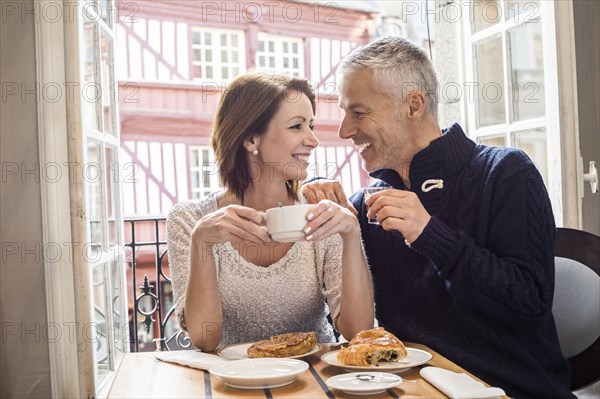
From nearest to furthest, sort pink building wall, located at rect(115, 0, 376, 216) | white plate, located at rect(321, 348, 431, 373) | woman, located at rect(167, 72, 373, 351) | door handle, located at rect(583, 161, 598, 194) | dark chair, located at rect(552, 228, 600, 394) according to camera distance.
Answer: white plate, located at rect(321, 348, 431, 373)
woman, located at rect(167, 72, 373, 351)
dark chair, located at rect(552, 228, 600, 394)
door handle, located at rect(583, 161, 598, 194)
pink building wall, located at rect(115, 0, 376, 216)

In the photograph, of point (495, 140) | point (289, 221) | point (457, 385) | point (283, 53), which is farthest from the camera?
point (283, 53)

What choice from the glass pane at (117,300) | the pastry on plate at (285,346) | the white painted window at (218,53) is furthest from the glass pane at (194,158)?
the pastry on plate at (285,346)

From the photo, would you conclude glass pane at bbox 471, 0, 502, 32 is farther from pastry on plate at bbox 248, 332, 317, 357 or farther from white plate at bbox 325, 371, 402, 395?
white plate at bbox 325, 371, 402, 395

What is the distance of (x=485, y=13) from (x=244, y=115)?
4.38 ft

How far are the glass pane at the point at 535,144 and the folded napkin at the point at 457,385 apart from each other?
4.62 feet

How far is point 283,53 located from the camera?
44.0 ft

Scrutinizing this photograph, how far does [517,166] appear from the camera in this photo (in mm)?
1558

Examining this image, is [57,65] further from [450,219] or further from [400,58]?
[450,219]

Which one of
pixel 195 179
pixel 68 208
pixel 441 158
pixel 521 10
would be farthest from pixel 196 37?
pixel 441 158

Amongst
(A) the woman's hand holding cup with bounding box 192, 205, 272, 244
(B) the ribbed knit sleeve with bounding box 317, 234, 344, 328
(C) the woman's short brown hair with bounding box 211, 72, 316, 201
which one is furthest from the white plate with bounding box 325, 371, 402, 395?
(C) the woman's short brown hair with bounding box 211, 72, 316, 201

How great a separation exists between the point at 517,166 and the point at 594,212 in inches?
32.4

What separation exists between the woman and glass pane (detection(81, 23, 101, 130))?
1.54 feet

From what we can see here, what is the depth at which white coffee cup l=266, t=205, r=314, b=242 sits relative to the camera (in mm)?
1238

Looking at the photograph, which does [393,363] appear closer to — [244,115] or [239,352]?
[239,352]
